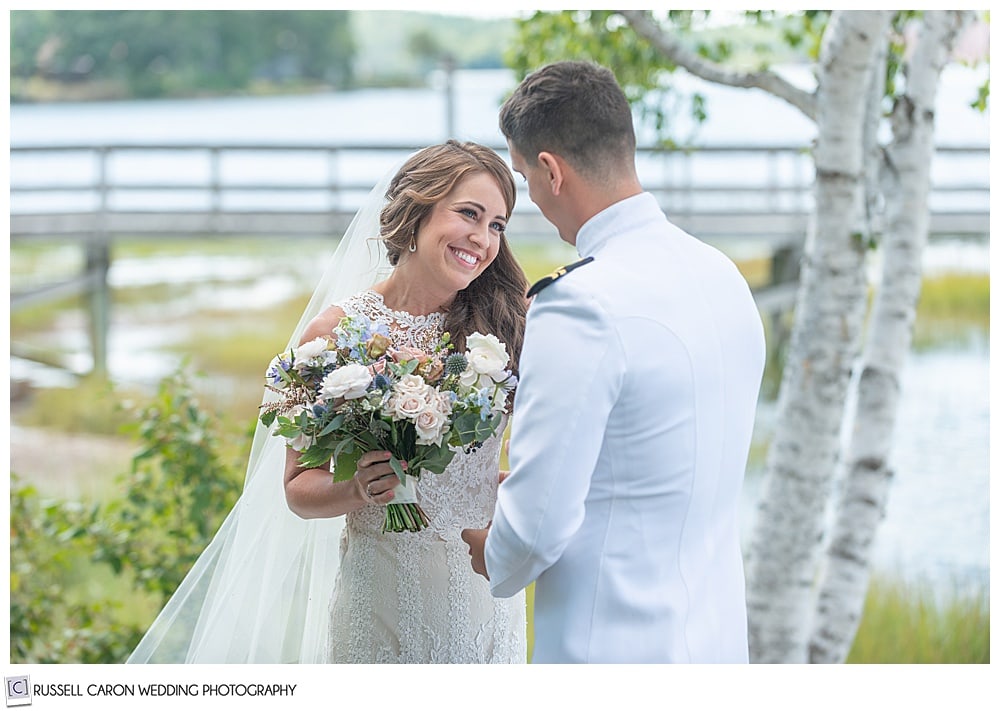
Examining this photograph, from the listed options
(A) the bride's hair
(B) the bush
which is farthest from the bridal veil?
(B) the bush

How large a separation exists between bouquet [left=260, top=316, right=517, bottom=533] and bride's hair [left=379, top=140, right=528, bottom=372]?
33 cm

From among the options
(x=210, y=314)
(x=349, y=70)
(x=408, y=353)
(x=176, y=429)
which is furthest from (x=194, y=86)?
(x=408, y=353)

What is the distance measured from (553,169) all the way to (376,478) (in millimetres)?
704

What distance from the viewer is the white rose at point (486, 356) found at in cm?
211

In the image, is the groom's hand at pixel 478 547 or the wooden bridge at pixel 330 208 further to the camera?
the wooden bridge at pixel 330 208

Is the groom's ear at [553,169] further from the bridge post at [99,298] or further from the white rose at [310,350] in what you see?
the bridge post at [99,298]

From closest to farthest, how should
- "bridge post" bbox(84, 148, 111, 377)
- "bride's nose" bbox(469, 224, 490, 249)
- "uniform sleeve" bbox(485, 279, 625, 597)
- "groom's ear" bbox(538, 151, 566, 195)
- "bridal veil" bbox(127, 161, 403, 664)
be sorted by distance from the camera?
1. "uniform sleeve" bbox(485, 279, 625, 597)
2. "groom's ear" bbox(538, 151, 566, 195)
3. "bride's nose" bbox(469, 224, 490, 249)
4. "bridal veil" bbox(127, 161, 403, 664)
5. "bridge post" bbox(84, 148, 111, 377)

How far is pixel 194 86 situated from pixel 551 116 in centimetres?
1269

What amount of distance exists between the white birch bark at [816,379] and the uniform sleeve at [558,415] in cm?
209

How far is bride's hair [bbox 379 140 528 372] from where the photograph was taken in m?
2.42

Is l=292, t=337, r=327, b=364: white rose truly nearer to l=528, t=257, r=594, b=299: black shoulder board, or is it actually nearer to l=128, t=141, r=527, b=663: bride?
l=128, t=141, r=527, b=663: bride

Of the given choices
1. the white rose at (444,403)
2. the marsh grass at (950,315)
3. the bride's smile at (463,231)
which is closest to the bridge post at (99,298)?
the marsh grass at (950,315)

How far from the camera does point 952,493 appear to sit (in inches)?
314
